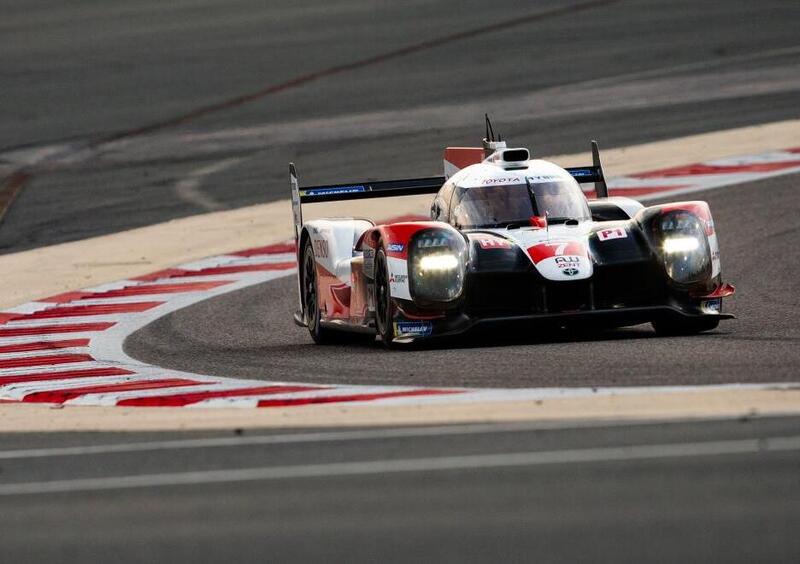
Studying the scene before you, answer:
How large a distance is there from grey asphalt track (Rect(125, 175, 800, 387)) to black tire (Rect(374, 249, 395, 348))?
141 millimetres

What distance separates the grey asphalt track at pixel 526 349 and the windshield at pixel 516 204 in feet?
2.50

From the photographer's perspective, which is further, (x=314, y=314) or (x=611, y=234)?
(x=314, y=314)

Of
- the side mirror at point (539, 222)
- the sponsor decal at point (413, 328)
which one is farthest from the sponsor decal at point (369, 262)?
the side mirror at point (539, 222)

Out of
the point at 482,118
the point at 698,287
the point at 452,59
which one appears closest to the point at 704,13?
the point at 452,59

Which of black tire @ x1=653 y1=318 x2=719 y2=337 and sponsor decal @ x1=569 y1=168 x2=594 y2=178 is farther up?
sponsor decal @ x1=569 y1=168 x2=594 y2=178

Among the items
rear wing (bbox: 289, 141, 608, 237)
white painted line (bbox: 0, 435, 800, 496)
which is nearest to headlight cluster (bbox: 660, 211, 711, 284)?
rear wing (bbox: 289, 141, 608, 237)

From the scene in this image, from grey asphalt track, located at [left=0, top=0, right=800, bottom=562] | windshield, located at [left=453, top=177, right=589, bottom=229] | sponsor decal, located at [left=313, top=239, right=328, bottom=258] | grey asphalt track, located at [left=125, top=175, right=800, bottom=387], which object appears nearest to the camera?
grey asphalt track, located at [left=0, top=0, right=800, bottom=562]

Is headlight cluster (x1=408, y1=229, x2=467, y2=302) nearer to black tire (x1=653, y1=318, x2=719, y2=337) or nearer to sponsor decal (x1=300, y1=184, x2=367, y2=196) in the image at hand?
black tire (x1=653, y1=318, x2=719, y2=337)

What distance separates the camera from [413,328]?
1096 centimetres

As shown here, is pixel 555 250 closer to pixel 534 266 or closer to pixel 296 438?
pixel 534 266

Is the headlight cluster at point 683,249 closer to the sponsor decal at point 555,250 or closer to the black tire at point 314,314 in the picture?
the sponsor decal at point 555,250

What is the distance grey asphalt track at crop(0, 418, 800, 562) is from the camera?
18.1ft

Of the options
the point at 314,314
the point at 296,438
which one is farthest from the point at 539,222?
the point at 296,438

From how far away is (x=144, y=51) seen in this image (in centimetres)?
3416
